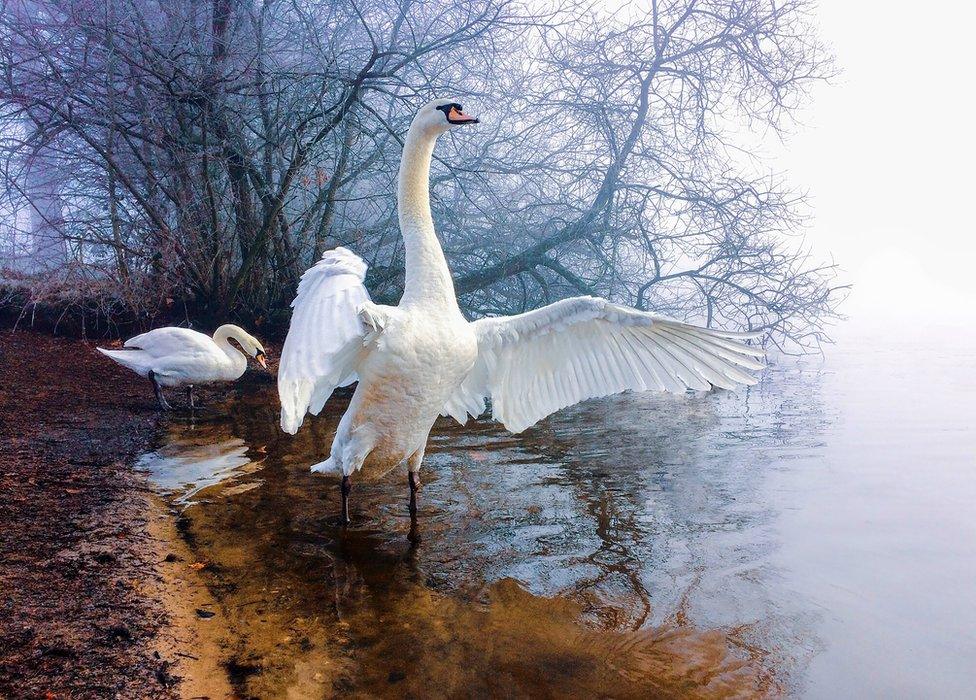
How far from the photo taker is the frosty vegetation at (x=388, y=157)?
758 centimetres

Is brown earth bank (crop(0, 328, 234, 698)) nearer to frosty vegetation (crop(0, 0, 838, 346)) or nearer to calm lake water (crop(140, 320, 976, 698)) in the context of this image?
calm lake water (crop(140, 320, 976, 698))

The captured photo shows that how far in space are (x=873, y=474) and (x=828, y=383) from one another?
446cm

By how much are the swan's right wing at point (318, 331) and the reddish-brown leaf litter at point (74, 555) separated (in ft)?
3.24

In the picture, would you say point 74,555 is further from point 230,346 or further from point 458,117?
point 230,346

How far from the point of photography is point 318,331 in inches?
118

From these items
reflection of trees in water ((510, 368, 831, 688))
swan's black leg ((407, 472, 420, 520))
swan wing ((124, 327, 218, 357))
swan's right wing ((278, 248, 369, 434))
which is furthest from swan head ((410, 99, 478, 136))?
swan wing ((124, 327, 218, 357))

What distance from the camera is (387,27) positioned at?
8766 millimetres

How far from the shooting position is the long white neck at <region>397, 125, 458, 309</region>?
397cm

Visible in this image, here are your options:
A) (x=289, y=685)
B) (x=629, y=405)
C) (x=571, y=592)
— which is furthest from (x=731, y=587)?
(x=629, y=405)

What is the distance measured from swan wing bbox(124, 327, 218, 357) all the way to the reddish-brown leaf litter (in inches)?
30.6

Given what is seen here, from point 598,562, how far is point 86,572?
2.39m

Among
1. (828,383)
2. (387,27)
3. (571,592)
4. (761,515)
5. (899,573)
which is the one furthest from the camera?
(828,383)

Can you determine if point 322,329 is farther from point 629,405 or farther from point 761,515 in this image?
point 629,405

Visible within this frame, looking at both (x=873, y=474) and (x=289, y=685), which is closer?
(x=289, y=685)
